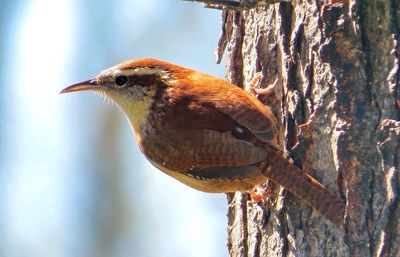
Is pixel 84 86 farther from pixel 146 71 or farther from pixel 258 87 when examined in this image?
pixel 258 87

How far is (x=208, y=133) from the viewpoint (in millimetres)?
4375

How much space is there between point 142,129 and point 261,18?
790mm

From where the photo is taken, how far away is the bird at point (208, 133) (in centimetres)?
421

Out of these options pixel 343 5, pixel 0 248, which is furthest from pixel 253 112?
pixel 0 248

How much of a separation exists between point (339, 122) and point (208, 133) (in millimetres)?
620

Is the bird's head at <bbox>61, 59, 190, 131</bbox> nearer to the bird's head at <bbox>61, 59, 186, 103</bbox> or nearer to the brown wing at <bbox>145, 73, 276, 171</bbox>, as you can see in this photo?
the bird's head at <bbox>61, 59, 186, 103</bbox>

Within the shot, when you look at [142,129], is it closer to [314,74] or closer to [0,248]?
[314,74]

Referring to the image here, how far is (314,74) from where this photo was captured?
167 inches

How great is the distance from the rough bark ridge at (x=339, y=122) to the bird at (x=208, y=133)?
0.29 feet

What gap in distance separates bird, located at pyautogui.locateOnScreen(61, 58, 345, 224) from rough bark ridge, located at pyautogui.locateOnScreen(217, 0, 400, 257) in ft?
0.29

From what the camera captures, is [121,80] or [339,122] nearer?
[339,122]

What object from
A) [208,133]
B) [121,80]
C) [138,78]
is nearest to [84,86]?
[121,80]

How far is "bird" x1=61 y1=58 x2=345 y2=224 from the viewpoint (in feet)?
13.8

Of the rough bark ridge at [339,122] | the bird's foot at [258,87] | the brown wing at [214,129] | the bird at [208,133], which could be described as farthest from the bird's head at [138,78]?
the rough bark ridge at [339,122]
